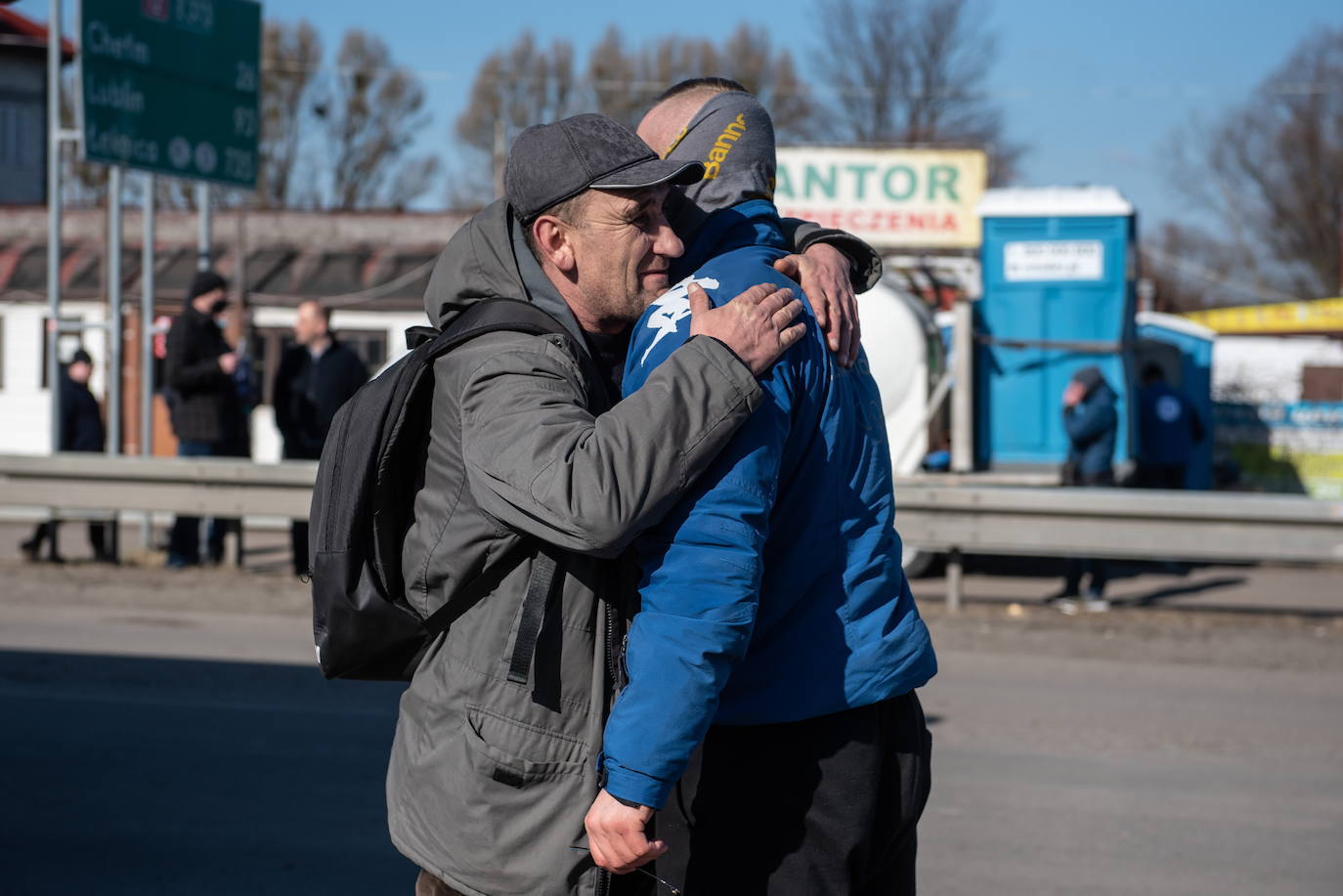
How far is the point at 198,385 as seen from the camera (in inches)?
435

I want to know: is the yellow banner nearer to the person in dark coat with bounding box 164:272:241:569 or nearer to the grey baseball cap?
the person in dark coat with bounding box 164:272:241:569

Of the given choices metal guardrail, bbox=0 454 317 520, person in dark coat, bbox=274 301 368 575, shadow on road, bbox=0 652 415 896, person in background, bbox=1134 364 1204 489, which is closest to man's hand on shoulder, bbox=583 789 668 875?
shadow on road, bbox=0 652 415 896

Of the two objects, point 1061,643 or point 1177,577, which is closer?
point 1061,643

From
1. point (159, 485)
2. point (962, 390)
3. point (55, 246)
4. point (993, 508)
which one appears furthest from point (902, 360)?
point (55, 246)

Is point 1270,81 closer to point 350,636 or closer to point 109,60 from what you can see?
point 109,60

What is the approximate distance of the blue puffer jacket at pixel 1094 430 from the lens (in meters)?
11.4

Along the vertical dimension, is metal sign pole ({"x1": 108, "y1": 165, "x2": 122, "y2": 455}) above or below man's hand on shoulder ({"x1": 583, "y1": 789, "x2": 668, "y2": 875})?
above

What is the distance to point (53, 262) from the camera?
1207 cm

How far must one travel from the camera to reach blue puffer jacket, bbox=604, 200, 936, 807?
2.07 meters

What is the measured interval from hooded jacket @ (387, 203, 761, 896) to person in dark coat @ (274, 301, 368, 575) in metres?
8.91

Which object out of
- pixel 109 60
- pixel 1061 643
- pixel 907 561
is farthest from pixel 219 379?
pixel 1061 643

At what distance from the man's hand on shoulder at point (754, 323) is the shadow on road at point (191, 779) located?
2.96 meters

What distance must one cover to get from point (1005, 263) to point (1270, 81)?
41.1m

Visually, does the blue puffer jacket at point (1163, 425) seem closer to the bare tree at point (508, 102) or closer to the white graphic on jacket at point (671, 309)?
the white graphic on jacket at point (671, 309)
